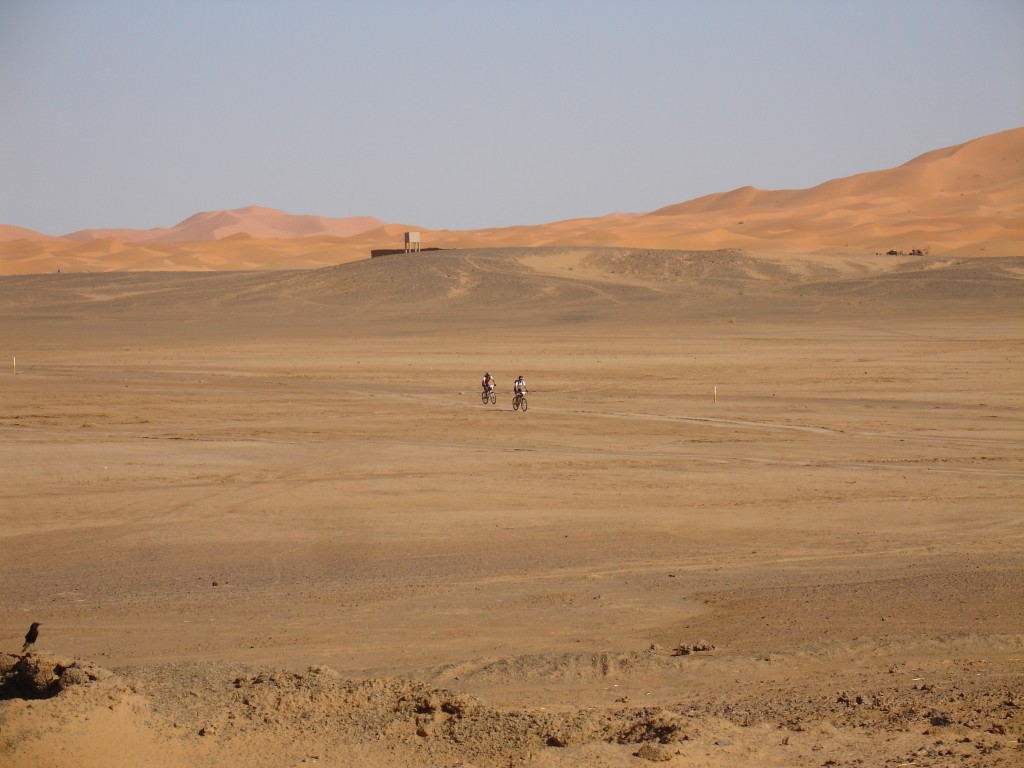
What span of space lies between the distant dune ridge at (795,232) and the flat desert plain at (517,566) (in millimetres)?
60558

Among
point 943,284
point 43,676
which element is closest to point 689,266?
point 943,284

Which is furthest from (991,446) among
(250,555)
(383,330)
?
(383,330)

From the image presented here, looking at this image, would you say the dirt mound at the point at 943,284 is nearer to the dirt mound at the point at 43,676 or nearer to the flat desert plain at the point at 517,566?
the flat desert plain at the point at 517,566

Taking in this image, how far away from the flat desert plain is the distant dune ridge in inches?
2384

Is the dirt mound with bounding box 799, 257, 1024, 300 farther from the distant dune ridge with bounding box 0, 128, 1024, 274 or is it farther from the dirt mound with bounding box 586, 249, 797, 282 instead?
the distant dune ridge with bounding box 0, 128, 1024, 274

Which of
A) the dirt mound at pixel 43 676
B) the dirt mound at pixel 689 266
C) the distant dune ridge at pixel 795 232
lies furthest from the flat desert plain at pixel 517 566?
the distant dune ridge at pixel 795 232

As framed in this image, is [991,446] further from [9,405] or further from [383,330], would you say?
[383,330]

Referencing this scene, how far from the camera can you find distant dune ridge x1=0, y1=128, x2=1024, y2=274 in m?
99.5

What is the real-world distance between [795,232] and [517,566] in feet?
349

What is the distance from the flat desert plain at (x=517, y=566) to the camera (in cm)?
679

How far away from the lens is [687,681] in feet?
26.6

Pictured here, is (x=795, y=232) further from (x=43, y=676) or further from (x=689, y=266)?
(x=43, y=676)

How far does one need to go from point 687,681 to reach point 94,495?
32.3 feet

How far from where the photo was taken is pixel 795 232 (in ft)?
374
